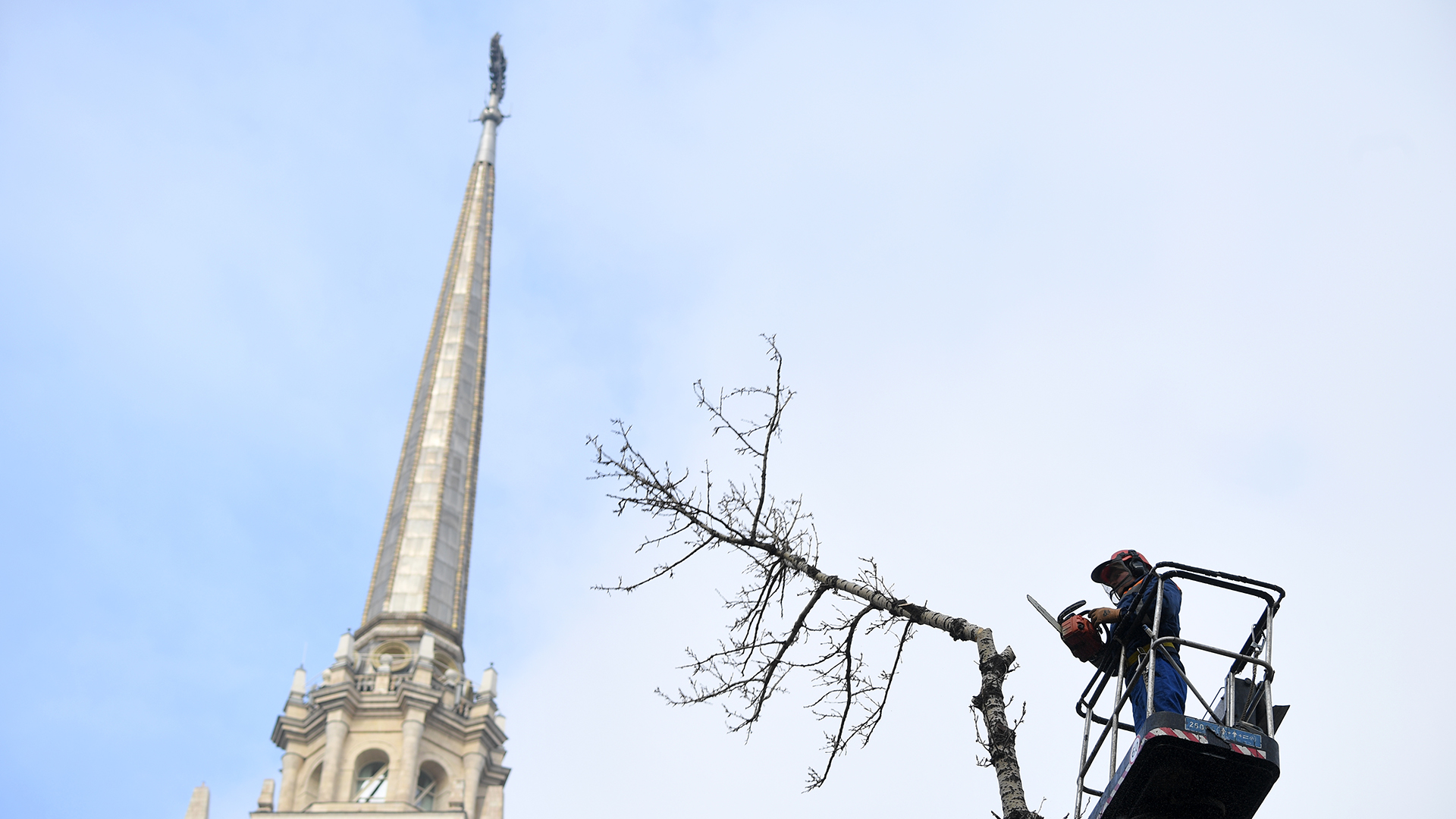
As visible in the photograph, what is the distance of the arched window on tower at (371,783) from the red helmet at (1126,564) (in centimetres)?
4450

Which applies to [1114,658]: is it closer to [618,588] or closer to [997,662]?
[997,662]

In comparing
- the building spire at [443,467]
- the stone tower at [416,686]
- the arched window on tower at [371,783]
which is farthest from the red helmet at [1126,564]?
the building spire at [443,467]

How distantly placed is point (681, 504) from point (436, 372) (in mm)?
60397

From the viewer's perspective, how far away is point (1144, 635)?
9492 millimetres

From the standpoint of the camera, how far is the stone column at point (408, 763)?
1997 inches

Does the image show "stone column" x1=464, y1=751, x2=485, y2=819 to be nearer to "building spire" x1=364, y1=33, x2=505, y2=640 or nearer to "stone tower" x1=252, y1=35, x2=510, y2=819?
"stone tower" x1=252, y1=35, x2=510, y2=819

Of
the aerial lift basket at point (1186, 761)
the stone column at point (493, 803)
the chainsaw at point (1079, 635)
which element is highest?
the stone column at point (493, 803)

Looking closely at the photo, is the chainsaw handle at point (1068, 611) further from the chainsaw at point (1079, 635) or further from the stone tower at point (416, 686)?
the stone tower at point (416, 686)

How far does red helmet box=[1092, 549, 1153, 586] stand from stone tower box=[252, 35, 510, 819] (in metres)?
41.8

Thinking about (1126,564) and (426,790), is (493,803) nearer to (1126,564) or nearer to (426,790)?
(426,790)

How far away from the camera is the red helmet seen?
980 cm

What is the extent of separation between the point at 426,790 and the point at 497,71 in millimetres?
53067

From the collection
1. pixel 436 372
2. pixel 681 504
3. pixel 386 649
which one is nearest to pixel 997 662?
pixel 681 504

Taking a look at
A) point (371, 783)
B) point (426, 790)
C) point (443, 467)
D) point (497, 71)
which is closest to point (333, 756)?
point (371, 783)
